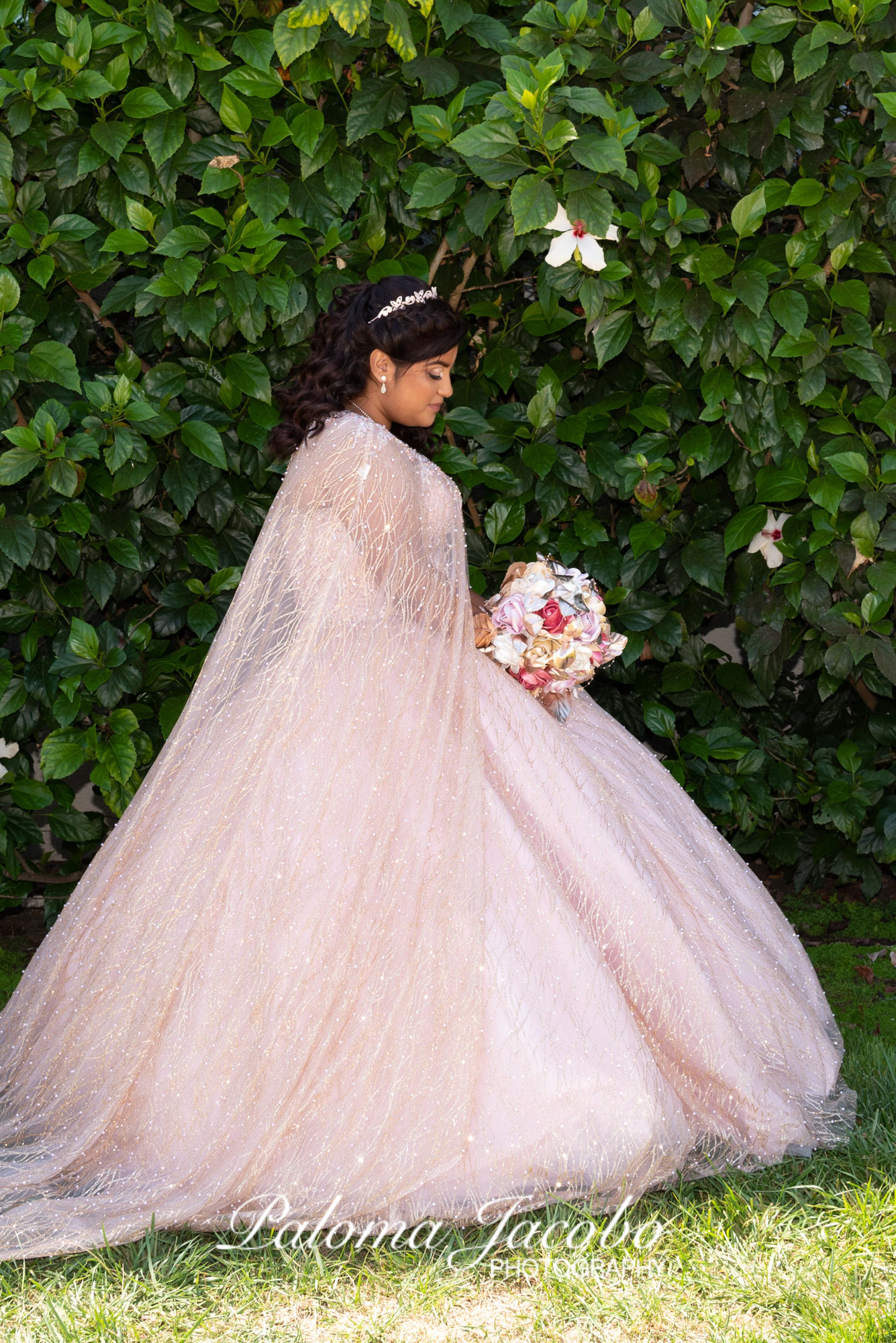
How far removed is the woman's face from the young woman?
0.01 m

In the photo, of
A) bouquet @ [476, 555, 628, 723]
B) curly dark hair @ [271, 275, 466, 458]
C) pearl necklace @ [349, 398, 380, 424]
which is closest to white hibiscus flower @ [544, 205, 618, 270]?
curly dark hair @ [271, 275, 466, 458]

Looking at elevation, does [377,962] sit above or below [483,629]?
below

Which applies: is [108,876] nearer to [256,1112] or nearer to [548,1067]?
[256,1112]

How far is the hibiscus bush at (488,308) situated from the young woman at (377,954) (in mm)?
499

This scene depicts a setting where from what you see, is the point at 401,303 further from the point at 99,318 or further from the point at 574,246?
the point at 99,318

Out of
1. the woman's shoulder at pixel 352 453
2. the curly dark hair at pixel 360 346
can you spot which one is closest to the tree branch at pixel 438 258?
the curly dark hair at pixel 360 346

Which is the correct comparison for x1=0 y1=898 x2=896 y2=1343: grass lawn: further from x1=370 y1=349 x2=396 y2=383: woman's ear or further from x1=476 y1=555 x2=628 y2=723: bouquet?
x1=370 y1=349 x2=396 y2=383: woman's ear

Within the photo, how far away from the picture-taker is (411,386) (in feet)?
8.66

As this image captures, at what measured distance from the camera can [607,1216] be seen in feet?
6.91

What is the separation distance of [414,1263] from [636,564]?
1802mm

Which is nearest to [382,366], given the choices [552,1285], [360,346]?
[360,346]

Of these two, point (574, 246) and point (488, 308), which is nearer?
point (574, 246)

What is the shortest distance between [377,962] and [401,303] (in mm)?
1334

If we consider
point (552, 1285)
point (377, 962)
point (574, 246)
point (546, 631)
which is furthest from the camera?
point (574, 246)
